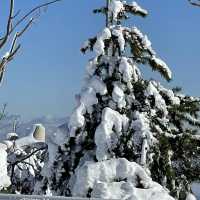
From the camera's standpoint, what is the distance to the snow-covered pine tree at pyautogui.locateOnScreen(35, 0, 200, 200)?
461 inches

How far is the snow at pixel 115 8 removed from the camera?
12.7 m

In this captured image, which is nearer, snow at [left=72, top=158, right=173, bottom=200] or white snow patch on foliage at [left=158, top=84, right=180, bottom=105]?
snow at [left=72, top=158, right=173, bottom=200]

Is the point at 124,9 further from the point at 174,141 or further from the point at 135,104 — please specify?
the point at 174,141

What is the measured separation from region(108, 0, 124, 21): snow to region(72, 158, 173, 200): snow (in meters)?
3.92

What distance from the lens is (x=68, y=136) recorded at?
12.0m

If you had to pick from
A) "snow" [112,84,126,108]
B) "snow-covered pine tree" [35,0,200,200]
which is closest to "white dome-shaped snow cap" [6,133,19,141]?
"snow-covered pine tree" [35,0,200,200]

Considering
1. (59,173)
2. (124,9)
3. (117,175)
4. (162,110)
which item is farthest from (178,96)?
(117,175)

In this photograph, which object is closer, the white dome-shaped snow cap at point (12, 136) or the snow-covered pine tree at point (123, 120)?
the snow-covered pine tree at point (123, 120)

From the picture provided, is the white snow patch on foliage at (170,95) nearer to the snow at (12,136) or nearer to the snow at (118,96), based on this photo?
the snow at (118,96)

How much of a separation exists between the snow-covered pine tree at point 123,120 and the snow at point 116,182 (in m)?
1.30

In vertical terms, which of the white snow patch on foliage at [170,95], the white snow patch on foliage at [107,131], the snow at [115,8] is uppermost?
the snow at [115,8]

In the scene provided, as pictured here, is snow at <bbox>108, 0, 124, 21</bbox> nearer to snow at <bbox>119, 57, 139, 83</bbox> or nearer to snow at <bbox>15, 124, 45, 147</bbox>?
snow at <bbox>119, 57, 139, 83</bbox>

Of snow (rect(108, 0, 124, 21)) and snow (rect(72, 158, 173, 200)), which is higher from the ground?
snow (rect(108, 0, 124, 21))

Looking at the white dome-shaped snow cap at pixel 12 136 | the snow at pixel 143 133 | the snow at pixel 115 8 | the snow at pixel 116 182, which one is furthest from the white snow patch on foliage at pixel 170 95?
the white dome-shaped snow cap at pixel 12 136
